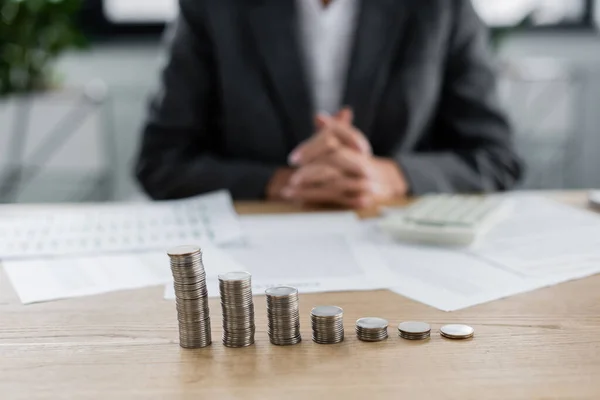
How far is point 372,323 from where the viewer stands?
0.58 metres

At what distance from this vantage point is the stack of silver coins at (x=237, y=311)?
556 mm

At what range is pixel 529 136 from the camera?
2.86 metres

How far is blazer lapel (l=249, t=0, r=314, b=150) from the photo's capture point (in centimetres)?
129

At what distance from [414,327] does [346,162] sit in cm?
51

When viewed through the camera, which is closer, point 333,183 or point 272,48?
point 333,183

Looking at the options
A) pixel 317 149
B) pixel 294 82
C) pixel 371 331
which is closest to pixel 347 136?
pixel 317 149

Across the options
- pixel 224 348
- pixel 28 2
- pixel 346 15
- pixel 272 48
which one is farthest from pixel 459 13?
pixel 28 2

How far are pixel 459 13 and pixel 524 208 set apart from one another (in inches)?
18.0

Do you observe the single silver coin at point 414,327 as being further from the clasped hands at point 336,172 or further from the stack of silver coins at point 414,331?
the clasped hands at point 336,172

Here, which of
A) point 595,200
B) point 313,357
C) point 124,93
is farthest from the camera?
point 124,93

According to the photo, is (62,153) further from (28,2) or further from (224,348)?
(224,348)

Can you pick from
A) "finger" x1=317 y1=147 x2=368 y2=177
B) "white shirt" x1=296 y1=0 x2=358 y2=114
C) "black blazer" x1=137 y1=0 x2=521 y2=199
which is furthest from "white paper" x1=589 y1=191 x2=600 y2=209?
"white shirt" x1=296 y1=0 x2=358 y2=114

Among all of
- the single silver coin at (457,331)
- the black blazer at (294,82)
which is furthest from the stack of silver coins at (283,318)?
the black blazer at (294,82)

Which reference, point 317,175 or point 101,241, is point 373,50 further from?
point 101,241
